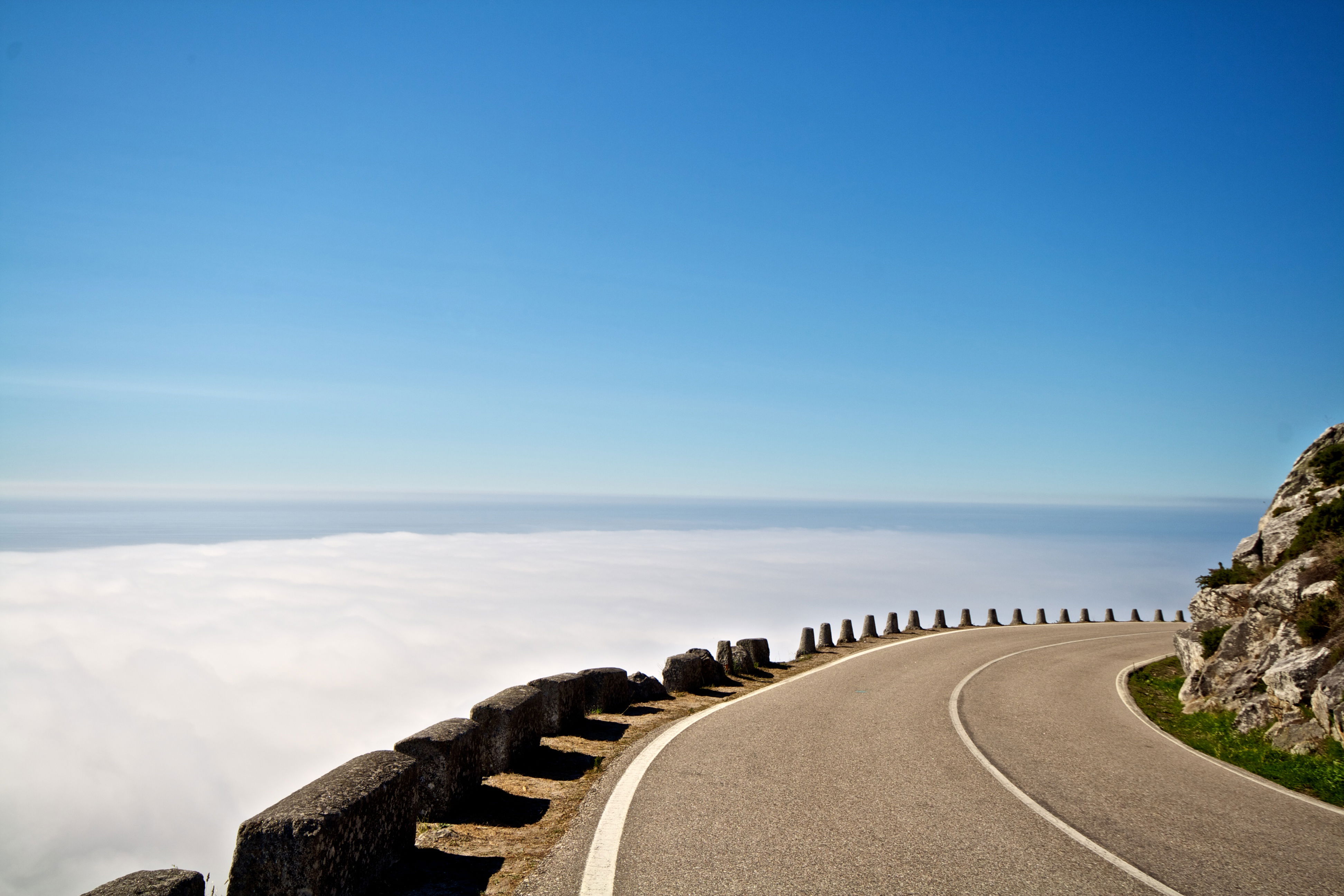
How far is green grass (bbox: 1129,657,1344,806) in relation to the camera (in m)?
8.52

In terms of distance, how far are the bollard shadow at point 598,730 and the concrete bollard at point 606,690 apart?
28 cm

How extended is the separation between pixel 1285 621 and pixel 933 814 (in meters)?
9.90

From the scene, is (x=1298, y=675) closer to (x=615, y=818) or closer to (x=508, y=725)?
(x=615, y=818)

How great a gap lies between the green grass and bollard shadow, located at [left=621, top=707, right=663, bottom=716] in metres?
8.11

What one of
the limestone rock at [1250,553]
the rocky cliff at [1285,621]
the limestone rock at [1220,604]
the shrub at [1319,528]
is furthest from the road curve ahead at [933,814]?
the limestone rock at [1250,553]

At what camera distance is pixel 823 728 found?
32.6ft

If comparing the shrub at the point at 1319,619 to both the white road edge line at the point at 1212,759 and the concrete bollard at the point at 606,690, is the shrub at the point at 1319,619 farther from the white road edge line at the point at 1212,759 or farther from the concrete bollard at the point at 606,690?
the concrete bollard at the point at 606,690

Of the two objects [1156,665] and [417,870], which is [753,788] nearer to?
[417,870]

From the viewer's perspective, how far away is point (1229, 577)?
→ 1628cm

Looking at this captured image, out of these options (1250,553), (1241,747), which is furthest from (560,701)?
(1250,553)

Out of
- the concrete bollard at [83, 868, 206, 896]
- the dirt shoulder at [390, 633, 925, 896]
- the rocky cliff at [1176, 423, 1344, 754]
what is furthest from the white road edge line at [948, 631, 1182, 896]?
the concrete bollard at [83, 868, 206, 896]

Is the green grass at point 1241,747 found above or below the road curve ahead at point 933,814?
below

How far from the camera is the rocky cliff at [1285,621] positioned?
10.2 m

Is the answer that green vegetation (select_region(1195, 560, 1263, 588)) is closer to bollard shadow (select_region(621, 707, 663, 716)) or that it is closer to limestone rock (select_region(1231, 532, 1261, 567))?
limestone rock (select_region(1231, 532, 1261, 567))
